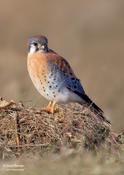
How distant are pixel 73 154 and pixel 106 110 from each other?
659 centimetres

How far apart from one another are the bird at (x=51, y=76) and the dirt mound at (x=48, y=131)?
0.66 metres

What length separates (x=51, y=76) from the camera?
11.5m

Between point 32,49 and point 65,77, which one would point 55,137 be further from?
point 32,49

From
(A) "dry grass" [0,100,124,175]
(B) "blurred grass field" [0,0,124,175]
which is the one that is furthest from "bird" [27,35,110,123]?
(A) "dry grass" [0,100,124,175]

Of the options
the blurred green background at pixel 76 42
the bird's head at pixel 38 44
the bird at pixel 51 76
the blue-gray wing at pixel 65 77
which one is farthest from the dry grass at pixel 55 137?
the blurred green background at pixel 76 42

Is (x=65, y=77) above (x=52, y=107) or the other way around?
above

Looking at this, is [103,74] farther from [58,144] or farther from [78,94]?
[58,144]

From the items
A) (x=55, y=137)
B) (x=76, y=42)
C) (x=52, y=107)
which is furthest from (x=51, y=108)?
(x=76, y=42)

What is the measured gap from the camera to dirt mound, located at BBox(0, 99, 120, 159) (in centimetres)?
1008

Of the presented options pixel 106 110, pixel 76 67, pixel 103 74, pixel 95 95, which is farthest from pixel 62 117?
pixel 76 67

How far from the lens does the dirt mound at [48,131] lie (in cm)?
1008

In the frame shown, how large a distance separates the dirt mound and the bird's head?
3.25ft

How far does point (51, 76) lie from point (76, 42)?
49.9 ft

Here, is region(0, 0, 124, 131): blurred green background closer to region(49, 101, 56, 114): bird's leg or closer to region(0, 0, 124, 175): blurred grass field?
region(0, 0, 124, 175): blurred grass field
